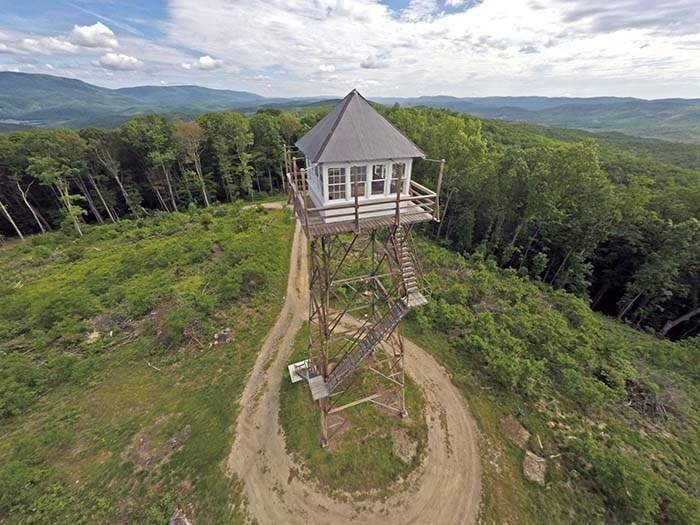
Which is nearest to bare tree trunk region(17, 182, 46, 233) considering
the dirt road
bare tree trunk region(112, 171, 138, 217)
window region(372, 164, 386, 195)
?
bare tree trunk region(112, 171, 138, 217)

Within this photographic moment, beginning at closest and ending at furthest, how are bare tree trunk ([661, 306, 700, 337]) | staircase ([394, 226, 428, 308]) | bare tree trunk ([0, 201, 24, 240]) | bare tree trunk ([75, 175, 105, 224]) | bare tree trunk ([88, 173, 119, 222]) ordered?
staircase ([394, 226, 428, 308]) < bare tree trunk ([661, 306, 700, 337]) < bare tree trunk ([0, 201, 24, 240]) < bare tree trunk ([75, 175, 105, 224]) < bare tree trunk ([88, 173, 119, 222])

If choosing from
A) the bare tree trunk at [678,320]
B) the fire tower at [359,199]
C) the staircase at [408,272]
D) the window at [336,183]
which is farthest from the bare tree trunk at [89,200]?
the bare tree trunk at [678,320]

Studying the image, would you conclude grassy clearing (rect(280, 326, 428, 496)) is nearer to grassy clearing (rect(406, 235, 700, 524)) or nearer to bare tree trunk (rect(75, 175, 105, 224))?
grassy clearing (rect(406, 235, 700, 524))

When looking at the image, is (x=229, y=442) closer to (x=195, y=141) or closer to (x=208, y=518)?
(x=208, y=518)

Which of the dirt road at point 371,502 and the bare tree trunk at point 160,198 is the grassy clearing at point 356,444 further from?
the bare tree trunk at point 160,198

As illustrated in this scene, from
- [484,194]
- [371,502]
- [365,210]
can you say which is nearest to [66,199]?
[365,210]

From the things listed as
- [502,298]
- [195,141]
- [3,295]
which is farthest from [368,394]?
[195,141]
